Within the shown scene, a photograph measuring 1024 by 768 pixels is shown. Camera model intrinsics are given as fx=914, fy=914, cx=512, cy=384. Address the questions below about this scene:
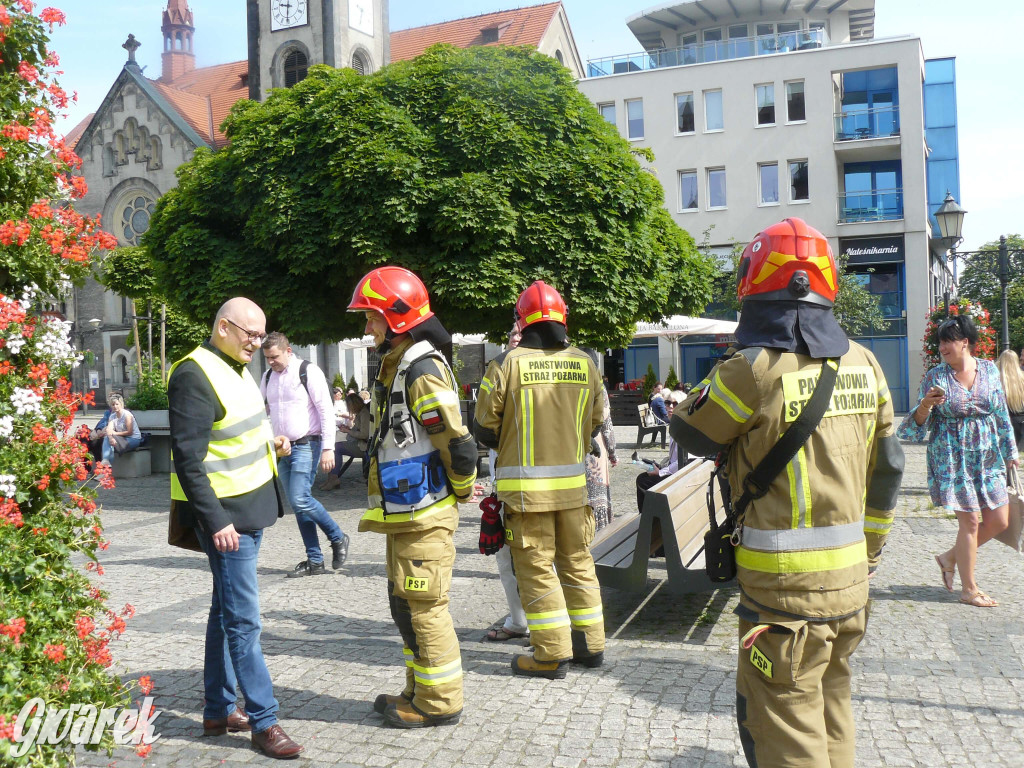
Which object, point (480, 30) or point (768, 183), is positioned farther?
point (480, 30)

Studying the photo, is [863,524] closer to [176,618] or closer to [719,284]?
[176,618]

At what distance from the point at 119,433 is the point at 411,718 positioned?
1283 cm

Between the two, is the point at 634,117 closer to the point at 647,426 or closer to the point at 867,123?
the point at 867,123

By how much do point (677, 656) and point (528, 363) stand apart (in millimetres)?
1836

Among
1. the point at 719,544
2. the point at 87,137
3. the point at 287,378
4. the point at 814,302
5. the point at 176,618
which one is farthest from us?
the point at 87,137

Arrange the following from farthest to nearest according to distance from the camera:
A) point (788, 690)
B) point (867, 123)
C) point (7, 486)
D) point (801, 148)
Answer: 1. point (801, 148)
2. point (867, 123)
3. point (788, 690)
4. point (7, 486)

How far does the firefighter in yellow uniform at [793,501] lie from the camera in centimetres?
279

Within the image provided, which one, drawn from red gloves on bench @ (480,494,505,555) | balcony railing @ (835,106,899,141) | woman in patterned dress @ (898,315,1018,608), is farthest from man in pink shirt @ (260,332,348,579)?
balcony railing @ (835,106,899,141)

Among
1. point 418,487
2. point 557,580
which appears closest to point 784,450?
point 418,487

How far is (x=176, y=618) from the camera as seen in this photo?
6.10 meters

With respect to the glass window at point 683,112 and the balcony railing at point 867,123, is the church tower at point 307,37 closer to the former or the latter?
the glass window at point 683,112

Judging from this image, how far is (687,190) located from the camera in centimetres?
3875

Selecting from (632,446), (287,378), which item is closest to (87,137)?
(632,446)

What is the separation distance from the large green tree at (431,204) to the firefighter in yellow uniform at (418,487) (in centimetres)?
757
